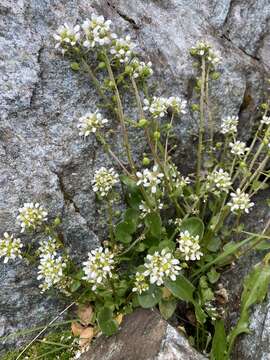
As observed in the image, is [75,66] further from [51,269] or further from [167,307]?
[167,307]

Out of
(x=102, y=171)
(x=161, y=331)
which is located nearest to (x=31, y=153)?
(x=102, y=171)

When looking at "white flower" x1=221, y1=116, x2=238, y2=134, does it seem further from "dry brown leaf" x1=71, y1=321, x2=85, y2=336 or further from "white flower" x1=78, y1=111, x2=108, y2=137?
"dry brown leaf" x1=71, y1=321, x2=85, y2=336

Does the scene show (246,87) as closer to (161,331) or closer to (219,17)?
(219,17)

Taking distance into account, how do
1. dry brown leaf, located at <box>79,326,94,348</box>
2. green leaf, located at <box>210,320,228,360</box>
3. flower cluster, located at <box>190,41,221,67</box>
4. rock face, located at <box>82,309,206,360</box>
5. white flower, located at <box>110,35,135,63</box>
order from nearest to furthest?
rock face, located at <box>82,309,206,360</box> < green leaf, located at <box>210,320,228,360</box> < white flower, located at <box>110,35,135,63</box> < dry brown leaf, located at <box>79,326,94,348</box> < flower cluster, located at <box>190,41,221,67</box>

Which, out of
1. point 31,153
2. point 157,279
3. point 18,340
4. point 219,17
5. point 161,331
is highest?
point 219,17

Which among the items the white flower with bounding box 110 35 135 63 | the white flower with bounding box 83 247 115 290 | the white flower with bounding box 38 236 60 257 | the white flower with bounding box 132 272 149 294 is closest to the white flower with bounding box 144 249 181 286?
the white flower with bounding box 132 272 149 294

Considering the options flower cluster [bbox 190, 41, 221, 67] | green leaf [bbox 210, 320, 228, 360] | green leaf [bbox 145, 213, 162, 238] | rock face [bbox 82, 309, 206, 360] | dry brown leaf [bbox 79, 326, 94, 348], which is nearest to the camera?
rock face [bbox 82, 309, 206, 360]

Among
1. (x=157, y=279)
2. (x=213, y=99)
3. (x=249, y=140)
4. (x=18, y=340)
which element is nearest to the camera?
(x=157, y=279)

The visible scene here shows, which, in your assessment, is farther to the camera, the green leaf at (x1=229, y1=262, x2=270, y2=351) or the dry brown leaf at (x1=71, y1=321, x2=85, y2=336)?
the dry brown leaf at (x1=71, y1=321, x2=85, y2=336)

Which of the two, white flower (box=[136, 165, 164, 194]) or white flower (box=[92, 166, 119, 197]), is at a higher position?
white flower (box=[136, 165, 164, 194])
